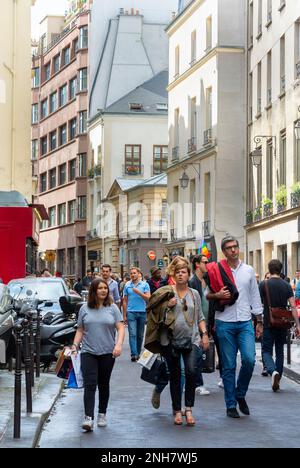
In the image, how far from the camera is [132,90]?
7925cm

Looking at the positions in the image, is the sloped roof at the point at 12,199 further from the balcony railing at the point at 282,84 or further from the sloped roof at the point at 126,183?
the sloped roof at the point at 126,183

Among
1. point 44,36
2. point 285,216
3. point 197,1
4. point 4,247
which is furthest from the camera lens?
point 44,36

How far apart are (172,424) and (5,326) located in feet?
17.2

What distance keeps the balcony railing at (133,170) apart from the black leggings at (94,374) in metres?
63.3

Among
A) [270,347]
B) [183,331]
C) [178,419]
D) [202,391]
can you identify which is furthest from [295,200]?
[178,419]

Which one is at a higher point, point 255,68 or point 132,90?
point 132,90

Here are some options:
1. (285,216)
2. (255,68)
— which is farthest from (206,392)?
(255,68)

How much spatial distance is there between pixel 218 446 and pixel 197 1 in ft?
145

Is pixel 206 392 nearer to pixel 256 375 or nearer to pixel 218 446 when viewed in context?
pixel 256 375

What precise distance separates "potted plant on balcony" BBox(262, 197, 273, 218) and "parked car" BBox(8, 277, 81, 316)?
19.1 metres

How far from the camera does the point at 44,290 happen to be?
22.9 meters

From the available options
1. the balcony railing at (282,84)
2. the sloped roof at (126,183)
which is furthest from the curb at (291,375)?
the sloped roof at (126,183)

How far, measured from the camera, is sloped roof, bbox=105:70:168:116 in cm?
7638

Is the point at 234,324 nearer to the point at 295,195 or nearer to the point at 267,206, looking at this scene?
the point at 295,195
